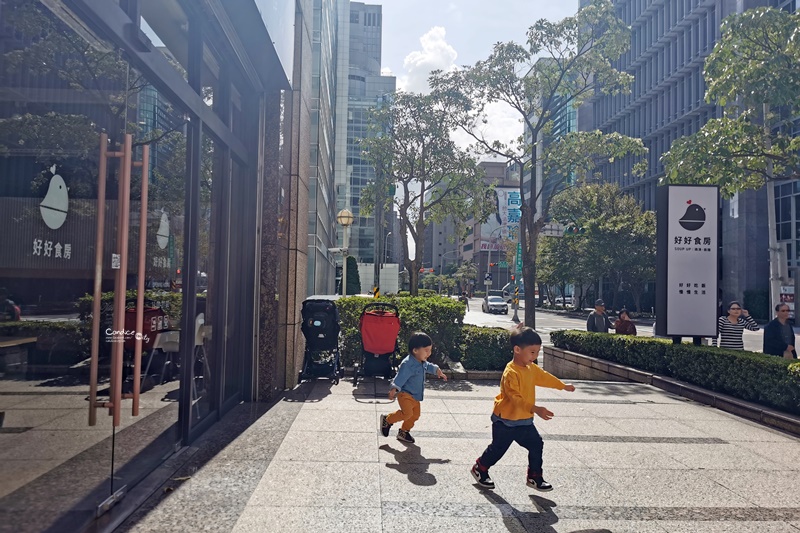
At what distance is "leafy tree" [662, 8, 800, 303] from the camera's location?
9.80 metres

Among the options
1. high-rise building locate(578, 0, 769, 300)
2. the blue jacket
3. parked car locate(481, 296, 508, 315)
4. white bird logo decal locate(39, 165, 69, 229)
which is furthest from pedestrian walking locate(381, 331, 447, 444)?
parked car locate(481, 296, 508, 315)

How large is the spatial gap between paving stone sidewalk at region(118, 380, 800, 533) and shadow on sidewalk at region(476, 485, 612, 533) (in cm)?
1

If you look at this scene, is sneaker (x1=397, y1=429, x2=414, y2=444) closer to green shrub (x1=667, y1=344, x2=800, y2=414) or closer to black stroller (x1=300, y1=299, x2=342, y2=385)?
black stroller (x1=300, y1=299, x2=342, y2=385)

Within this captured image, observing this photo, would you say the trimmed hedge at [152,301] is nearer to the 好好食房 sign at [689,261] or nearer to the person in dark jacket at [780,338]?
the 好好食房 sign at [689,261]

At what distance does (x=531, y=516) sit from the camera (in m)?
4.48

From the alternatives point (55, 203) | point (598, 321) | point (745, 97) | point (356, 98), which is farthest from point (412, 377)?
point (356, 98)

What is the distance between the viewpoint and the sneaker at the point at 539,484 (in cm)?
496

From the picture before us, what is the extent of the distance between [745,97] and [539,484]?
8152mm

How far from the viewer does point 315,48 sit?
87.1ft

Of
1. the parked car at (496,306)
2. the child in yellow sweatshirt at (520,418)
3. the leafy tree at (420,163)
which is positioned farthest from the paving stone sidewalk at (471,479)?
the parked car at (496,306)

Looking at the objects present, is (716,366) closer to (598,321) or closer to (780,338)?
(780,338)

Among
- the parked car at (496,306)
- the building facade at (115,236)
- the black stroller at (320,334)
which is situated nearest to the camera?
the building facade at (115,236)

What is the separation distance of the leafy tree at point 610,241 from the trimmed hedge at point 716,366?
3034cm

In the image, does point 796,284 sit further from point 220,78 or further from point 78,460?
point 78,460
